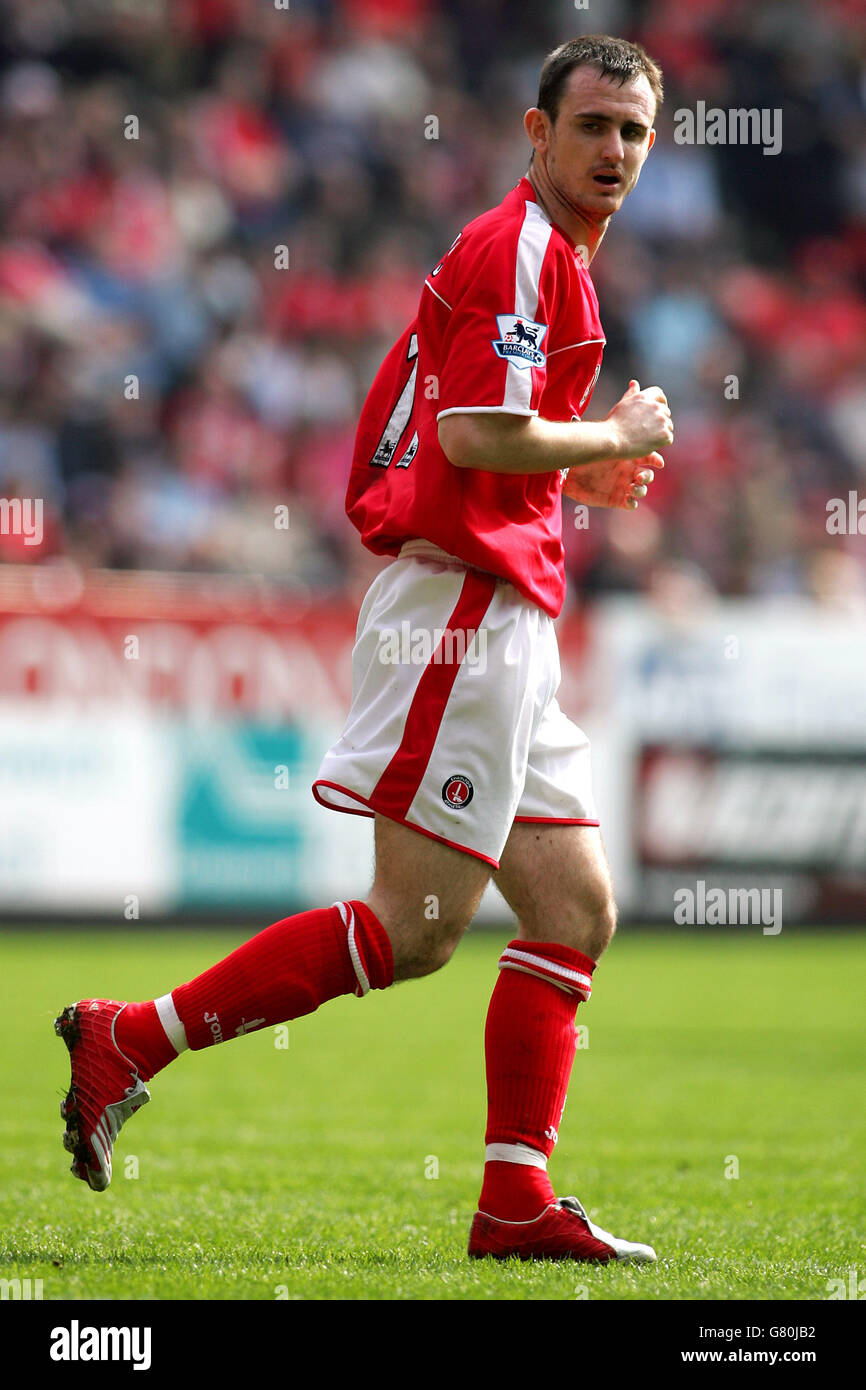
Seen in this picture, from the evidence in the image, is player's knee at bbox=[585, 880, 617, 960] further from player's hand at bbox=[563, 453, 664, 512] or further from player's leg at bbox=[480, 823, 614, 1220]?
player's hand at bbox=[563, 453, 664, 512]

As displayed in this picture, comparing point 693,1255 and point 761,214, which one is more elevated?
point 761,214

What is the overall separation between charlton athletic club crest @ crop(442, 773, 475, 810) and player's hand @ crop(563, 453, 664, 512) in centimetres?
76

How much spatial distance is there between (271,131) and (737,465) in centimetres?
484

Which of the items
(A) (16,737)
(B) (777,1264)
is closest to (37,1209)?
(B) (777,1264)

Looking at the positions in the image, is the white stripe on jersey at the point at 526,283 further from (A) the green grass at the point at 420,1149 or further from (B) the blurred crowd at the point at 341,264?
(B) the blurred crowd at the point at 341,264

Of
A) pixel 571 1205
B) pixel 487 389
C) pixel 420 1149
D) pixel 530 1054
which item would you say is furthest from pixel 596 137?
pixel 420 1149

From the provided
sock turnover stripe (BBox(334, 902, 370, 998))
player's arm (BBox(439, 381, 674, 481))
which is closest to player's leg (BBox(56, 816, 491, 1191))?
sock turnover stripe (BBox(334, 902, 370, 998))

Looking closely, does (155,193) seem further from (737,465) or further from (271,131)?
(737,465)

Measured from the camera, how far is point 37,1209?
3.95 metres

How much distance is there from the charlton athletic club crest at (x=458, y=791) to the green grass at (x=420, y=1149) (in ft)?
2.77

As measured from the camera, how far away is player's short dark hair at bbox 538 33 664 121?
348 centimetres
